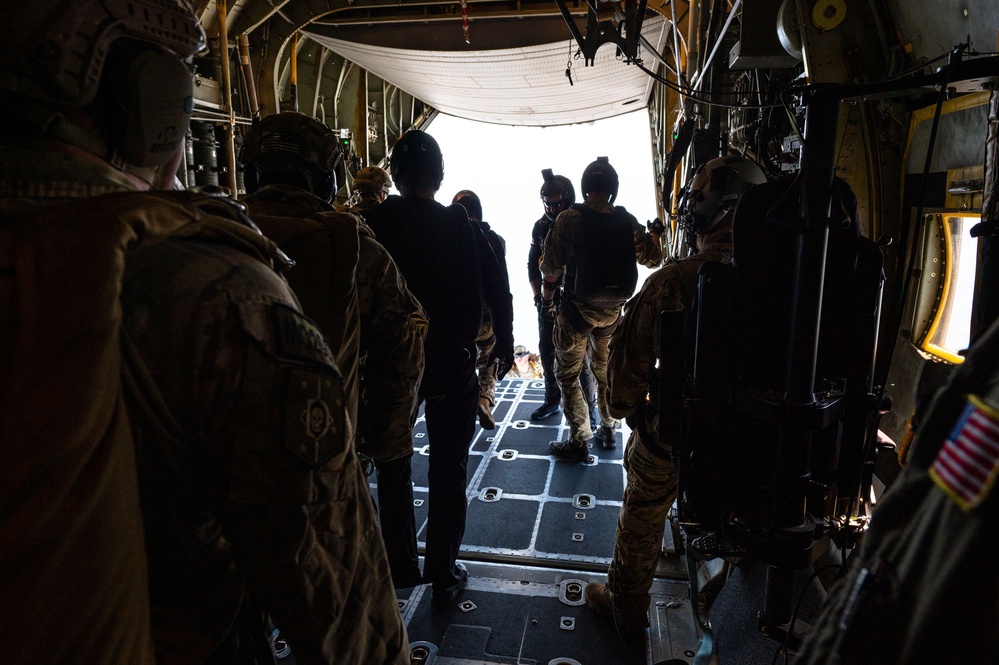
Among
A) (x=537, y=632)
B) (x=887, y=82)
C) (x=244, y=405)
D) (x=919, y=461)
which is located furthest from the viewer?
(x=537, y=632)

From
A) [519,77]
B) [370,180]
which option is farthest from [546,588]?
[519,77]

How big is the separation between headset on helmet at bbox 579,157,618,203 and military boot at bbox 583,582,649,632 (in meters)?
2.65

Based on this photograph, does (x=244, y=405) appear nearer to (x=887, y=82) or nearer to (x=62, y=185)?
(x=62, y=185)

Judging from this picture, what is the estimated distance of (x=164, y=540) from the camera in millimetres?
826

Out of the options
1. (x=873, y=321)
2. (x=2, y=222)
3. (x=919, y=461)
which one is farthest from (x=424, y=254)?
(x=919, y=461)

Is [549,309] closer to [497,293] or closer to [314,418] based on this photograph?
[497,293]

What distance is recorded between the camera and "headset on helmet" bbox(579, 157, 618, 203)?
4020 millimetres

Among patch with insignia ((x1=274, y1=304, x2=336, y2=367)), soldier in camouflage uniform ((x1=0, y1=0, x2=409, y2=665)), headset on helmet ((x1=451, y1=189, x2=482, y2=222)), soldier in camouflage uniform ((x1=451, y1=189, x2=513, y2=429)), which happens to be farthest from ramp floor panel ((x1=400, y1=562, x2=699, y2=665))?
headset on helmet ((x1=451, y1=189, x2=482, y2=222))

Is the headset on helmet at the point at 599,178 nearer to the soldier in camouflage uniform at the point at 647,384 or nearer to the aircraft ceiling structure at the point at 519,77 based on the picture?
the soldier in camouflage uniform at the point at 647,384

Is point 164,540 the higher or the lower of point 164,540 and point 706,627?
the higher

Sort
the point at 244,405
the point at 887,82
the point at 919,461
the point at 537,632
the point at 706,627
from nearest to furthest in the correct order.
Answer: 1. the point at 919,461
2. the point at 244,405
3. the point at 887,82
4. the point at 706,627
5. the point at 537,632

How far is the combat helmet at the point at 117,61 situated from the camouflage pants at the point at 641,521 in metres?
2.00

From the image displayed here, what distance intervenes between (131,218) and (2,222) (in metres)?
0.15

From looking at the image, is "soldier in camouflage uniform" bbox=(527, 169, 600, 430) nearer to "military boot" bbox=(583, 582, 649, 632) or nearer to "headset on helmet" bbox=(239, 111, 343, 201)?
"military boot" bbox=(583, 582, 649, 632)
